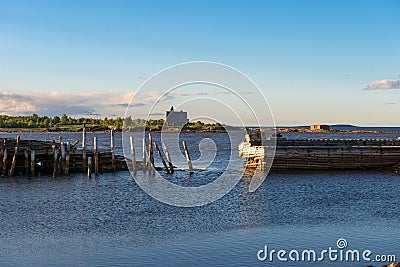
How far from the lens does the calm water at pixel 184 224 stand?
16.0 m

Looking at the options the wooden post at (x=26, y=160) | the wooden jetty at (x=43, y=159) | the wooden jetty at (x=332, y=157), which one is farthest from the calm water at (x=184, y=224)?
the wooden jetty at (x=332, y=157)

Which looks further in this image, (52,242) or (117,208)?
(117,208)

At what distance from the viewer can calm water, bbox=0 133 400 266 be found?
15984 mm

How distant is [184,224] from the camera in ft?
68.0

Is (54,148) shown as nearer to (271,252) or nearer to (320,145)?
(320,145)

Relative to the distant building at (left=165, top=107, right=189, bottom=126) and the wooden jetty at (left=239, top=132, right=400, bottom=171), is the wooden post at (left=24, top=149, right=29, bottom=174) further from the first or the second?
the wooden jetty at (left=239, top=132, right=400, bottom=171)

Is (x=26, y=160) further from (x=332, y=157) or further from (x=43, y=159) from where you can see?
(x=332, y=157)

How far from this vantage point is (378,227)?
64.1ft

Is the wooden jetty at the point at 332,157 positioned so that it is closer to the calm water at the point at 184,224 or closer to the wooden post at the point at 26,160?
the calm water at the point at 184,224

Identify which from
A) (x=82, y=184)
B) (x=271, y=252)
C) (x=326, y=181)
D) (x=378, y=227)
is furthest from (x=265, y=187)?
(x=271, y=252)

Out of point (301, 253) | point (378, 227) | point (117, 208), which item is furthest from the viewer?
point (117, 208)

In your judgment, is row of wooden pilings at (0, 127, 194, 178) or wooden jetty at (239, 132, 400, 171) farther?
wooden jetty at (239, 132, 400, 171)

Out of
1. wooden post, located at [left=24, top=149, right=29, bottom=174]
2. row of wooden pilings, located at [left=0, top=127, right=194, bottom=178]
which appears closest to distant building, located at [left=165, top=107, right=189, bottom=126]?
row of wooden pilings, located at [left=0, top=127, right=194, bottom=178]

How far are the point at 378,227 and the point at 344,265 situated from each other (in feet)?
17.4
